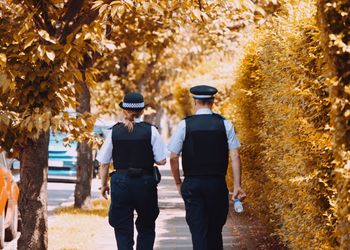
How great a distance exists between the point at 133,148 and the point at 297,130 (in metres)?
2.02

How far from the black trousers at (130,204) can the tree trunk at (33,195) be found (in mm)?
1688

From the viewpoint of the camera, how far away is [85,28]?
8977mm

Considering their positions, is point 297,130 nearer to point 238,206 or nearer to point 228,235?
point 238,206

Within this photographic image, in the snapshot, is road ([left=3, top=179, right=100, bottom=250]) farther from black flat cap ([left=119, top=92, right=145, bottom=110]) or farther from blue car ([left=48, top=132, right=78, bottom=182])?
black flat cap ([left=119, top=92, right=145, bottom=110])

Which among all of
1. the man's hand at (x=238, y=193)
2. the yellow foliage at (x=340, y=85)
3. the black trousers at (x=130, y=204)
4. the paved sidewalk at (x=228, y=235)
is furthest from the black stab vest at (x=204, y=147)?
the yellow foliage at (x=340, y=85)

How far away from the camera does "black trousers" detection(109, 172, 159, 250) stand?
8938mm

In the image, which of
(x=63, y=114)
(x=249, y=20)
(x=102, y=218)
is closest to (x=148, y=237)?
(x=63, y=114)

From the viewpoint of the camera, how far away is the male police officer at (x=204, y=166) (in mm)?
8406

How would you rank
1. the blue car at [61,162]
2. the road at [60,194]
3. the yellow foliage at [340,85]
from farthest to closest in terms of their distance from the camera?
1. the blue car at [61,162]
2. the road at [60,194]
3. the yellow foliage at [340,85]

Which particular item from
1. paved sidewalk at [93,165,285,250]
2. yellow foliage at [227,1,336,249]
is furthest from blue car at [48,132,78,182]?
yellow foliage at [227,1,336,249]

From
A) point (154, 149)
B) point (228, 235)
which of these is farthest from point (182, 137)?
point (228, 235)

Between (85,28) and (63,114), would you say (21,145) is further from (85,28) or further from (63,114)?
(85,28)

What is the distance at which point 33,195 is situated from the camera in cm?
1045

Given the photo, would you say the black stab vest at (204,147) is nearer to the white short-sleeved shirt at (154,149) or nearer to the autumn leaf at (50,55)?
the white short-sleeved shirt at (154,149)
